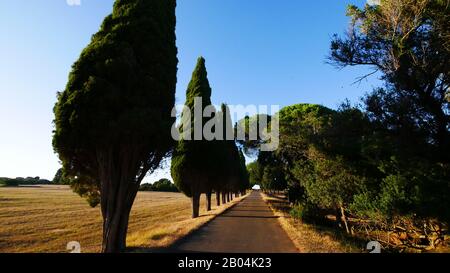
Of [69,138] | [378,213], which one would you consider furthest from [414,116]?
[69,138]

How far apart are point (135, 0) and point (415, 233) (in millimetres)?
16840

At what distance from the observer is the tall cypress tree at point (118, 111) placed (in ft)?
38.1

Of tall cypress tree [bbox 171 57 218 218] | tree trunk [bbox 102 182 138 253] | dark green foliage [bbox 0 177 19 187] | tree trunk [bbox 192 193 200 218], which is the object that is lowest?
dark green foliage [bbox 0 177 19 187]

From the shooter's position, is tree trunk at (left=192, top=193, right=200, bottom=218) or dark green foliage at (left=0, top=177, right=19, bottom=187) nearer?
tree trunk at (left=192, top=193, right=200, bottom=218)

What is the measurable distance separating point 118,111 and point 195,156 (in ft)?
52.3

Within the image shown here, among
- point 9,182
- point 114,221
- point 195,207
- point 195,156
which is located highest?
point 195,156

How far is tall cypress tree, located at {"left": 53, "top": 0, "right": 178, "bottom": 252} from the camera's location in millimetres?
11602

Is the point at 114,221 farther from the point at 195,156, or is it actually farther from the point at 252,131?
the point at 252,131

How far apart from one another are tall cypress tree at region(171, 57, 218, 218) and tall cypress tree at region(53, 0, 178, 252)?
13.3 m

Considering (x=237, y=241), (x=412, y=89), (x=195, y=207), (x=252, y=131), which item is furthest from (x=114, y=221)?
(x=252, y=131)

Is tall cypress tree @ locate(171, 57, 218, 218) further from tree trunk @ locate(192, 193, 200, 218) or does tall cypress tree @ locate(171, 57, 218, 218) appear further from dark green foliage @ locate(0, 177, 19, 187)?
dark green foliage @ locate(0, 177, 19, 187)

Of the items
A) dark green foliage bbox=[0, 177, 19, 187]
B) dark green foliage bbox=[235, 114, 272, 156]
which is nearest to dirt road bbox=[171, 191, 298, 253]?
dark green foliage bbox=[235, 114, 272, 156]

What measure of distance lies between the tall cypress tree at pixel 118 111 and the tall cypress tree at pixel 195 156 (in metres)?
13.3

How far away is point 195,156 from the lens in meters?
27.8
